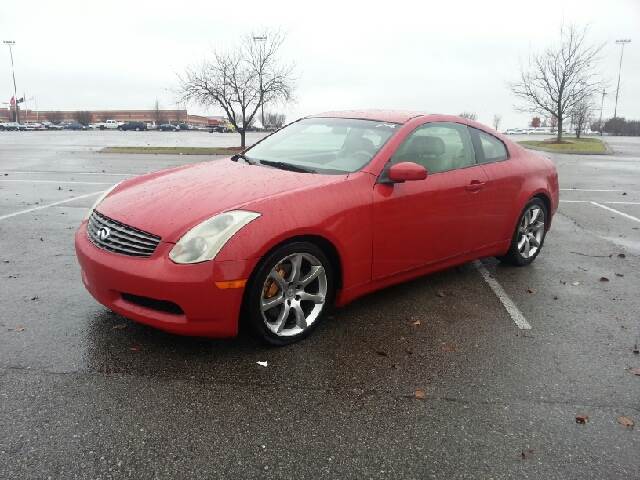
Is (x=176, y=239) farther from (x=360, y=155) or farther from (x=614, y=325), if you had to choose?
(x=614, y=325)

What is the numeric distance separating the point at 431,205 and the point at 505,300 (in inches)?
43.9

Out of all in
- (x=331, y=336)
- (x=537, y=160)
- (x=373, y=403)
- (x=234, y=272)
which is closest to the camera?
(x=373, y=403)

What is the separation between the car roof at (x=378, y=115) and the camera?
4.61 meters

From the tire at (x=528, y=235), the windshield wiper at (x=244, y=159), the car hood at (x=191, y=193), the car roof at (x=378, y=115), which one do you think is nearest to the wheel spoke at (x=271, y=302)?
the car hood at (x=191, y=193)

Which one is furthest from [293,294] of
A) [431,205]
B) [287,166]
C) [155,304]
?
[431,205]

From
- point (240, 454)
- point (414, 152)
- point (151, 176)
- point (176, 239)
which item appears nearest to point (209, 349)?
point (176, 239)

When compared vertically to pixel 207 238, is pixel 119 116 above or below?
above

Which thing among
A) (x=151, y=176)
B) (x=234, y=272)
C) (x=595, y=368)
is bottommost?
(x=595, y=368)

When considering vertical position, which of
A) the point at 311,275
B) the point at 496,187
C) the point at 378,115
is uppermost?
the point at 378,115

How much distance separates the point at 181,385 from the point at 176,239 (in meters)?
0.83

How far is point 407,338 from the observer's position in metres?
3.78

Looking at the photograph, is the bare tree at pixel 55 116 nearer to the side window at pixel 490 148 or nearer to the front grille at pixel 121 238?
the side window at pixel 490 148

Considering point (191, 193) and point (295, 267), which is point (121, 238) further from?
point (295, 267)

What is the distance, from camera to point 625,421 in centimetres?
282
